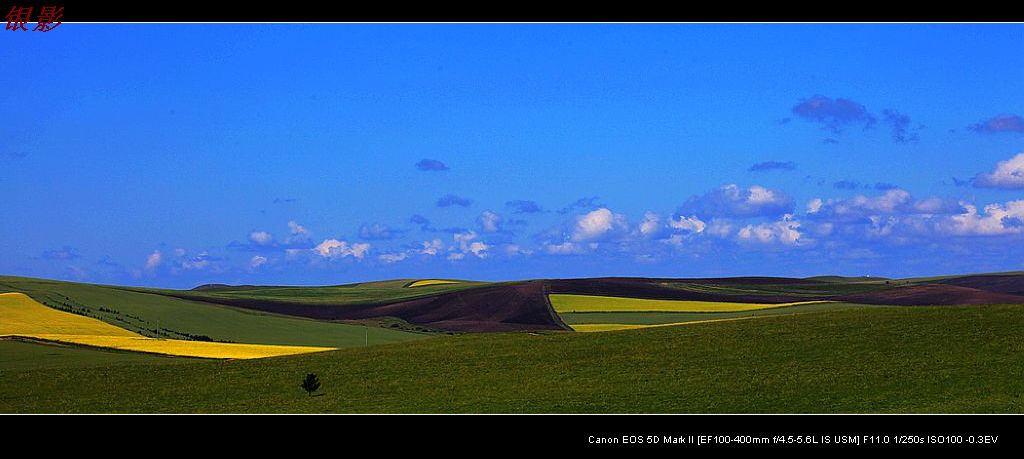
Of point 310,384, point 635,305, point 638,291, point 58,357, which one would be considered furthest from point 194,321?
point 638,291

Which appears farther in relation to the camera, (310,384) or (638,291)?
(638,291)

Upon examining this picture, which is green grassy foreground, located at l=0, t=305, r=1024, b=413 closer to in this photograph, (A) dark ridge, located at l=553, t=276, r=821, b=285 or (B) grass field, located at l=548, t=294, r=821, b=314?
(B) grass field, located at l=548, t=294, r=821, b=314

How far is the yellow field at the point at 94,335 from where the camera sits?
181 ft

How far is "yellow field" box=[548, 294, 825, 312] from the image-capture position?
88.9 meters

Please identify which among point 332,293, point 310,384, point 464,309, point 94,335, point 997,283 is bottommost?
point 310,384

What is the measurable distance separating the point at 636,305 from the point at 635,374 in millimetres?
55777

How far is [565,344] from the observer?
1797 inches

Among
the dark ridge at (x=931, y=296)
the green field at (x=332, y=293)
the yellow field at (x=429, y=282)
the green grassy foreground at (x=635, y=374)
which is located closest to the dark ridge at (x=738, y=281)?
the dark ridge at (x=931, y=296)

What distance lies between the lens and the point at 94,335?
6131 cm

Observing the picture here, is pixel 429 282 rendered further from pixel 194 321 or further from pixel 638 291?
pixel 194 321

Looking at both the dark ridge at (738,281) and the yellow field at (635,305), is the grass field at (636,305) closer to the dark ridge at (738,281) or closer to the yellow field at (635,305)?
the yellow field at (635,305)

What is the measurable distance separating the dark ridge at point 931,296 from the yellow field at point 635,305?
274 inches
